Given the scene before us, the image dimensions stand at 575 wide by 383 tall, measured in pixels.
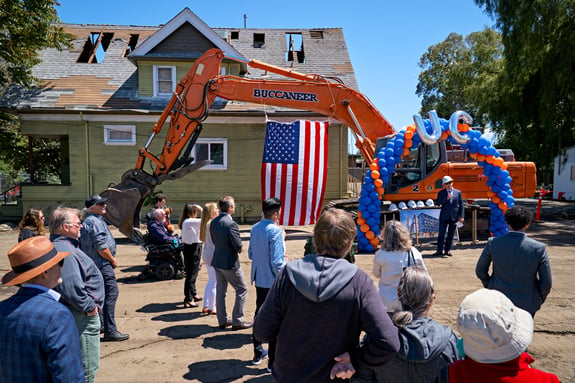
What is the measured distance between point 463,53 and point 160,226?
4482 centimetres

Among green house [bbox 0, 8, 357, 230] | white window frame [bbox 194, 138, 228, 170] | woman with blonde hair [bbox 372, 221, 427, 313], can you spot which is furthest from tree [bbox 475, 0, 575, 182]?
woman with blonde hair [bbox 372, 221, 427, 313]

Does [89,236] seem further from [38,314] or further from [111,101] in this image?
[111,101]

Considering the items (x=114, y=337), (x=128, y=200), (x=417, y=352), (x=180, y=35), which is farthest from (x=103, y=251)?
(x=180, y=35)

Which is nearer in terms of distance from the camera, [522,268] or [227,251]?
[522,268]

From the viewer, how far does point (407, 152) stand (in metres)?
10.0

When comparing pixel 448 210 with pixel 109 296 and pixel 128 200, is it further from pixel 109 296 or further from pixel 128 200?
pixel 128 200

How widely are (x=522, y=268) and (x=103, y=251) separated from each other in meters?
4.42

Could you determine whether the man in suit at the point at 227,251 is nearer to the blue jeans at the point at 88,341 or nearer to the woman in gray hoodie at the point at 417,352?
the blue jeans at the point at 88,341

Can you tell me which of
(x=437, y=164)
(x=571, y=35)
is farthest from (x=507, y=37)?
(x=437, y=164)

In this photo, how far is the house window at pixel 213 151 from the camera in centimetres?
1627

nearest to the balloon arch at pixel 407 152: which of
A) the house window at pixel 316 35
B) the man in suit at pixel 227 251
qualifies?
the man in suit at pixel 227 251

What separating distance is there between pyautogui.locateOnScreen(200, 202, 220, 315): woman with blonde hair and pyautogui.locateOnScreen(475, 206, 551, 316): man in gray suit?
347cm

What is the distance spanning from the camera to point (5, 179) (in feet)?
101

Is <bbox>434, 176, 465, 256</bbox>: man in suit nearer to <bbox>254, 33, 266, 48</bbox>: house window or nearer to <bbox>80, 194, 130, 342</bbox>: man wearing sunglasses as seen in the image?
<bbox>80, 194, 130, 342</bbox>: man wearing sunglasses
